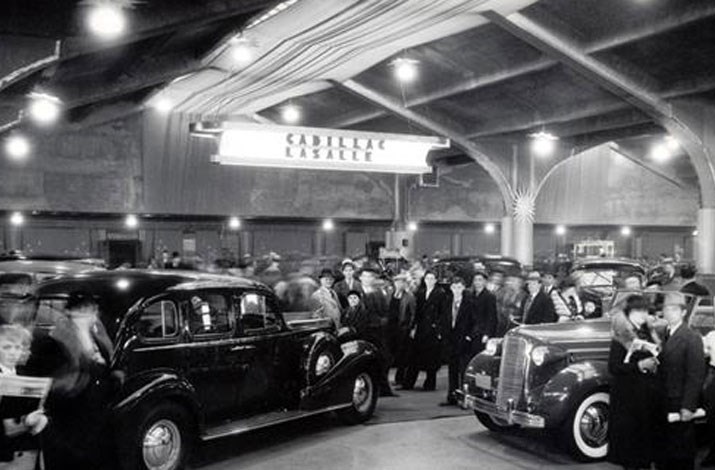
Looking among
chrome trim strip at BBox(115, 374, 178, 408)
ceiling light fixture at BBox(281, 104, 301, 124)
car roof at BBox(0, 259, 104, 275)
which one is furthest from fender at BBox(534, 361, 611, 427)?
ceiling light fixture at BBox(281, 104, 301, 124)

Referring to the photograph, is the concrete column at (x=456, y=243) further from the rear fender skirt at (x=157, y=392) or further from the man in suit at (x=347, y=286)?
the rear fender skirt at (x=157, y=392)

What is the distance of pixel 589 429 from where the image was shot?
25.9ft

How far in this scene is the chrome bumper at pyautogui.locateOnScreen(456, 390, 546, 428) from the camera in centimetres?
776

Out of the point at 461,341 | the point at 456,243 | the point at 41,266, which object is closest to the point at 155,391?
the point at 461,341

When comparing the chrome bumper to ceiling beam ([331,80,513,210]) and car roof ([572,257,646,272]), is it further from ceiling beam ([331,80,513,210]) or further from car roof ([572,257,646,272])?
ceiling beam ([331,80,513,210])

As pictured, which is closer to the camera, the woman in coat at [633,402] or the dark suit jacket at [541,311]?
the woman in coat at [633,402]

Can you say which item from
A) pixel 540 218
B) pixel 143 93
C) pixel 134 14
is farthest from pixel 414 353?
pixel 540 218

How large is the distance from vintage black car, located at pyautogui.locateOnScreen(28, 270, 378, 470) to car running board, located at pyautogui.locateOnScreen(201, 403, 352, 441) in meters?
0.01

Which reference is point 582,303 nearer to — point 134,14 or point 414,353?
point 414,353

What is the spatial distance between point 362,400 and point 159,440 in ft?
11.0

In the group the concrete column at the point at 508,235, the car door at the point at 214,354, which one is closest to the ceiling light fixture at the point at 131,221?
the concrete column at the point at 508,235

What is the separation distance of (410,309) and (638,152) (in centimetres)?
2339

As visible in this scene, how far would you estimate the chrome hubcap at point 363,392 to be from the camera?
9.54 m

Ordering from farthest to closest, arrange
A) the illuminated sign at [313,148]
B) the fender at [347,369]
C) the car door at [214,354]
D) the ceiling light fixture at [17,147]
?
the ceiling light fixture at [17,147]
the illuminated sign at [313,148]
the fender at [347,369]
the car door at [214,354]
